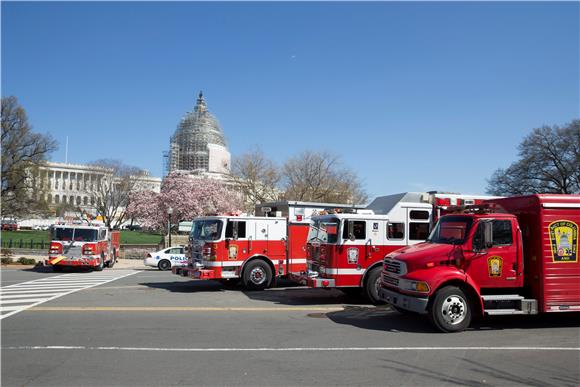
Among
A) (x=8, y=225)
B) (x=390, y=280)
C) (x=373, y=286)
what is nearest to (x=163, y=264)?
(x=373, y=286)

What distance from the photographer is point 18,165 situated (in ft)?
139

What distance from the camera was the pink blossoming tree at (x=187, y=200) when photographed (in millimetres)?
53938

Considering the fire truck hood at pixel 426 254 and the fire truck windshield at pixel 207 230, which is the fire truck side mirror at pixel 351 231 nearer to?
the fire truck hood at pixel 426 254

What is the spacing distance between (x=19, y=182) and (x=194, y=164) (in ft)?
201

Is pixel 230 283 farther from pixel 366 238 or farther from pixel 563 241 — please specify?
pixel 563 241

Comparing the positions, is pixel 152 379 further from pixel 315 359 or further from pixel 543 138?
pixel 543 138

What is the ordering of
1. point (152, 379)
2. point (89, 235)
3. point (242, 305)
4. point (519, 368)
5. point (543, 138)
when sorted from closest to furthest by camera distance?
point (152, 379) → point (519, 368) → point (242, 305) → point (89, 235) → point (543, 138)

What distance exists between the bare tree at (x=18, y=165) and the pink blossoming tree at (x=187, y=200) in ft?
45.8

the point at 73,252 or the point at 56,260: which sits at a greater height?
the point at 73,252

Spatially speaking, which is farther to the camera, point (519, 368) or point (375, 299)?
point (375, 299)

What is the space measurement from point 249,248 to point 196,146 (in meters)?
92.0

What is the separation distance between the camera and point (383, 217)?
13.7 metres

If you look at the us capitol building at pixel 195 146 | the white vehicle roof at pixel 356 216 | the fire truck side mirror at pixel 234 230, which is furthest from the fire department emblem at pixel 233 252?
the us capitol building at pixel 195 146

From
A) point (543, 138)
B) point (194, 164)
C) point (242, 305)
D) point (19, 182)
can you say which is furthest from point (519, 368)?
point (194, 164)
